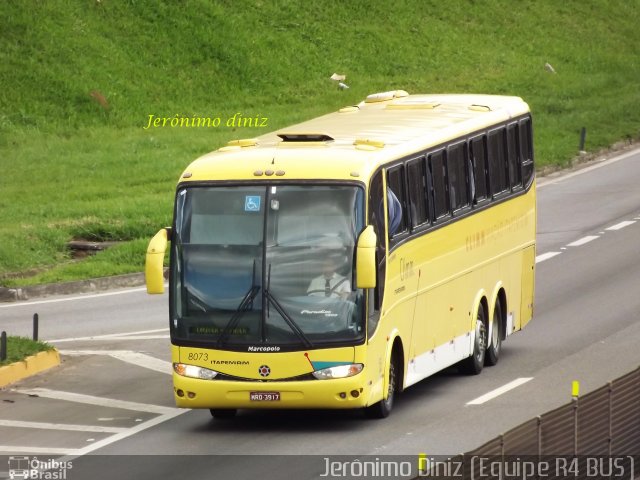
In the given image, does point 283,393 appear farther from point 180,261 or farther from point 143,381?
point 143,381

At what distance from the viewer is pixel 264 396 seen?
634 inches

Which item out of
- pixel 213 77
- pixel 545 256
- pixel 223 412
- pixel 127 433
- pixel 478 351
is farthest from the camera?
pixel 213 77

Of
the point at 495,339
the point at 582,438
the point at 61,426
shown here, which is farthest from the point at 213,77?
the point at 582,438

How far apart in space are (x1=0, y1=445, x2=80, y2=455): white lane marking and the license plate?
1.79 metres

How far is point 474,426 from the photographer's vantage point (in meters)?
16.6

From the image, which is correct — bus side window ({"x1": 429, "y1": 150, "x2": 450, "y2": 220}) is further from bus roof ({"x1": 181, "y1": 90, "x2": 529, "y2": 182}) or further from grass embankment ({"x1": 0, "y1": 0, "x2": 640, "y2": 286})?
grass embankment ({"x1": 0, "y1": 0, "x2": 640, "y2": 286})

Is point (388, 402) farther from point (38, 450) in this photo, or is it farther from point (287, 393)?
point (38, 450)

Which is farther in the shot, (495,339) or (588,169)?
(588,169)

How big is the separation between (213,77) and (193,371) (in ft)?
101

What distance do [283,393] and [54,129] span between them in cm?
2610

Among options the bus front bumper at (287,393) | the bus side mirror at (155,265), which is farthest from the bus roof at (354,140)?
the bus front bumper at (287,393)

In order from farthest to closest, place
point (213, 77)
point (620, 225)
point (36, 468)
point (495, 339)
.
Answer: point (213, 77)
point (620, 225)
point (495, 339)
point (36, 468)

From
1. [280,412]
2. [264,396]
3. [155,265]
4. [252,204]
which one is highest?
[252,204]

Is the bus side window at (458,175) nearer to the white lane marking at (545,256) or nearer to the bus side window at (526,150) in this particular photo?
the bus side window at (526,150)
